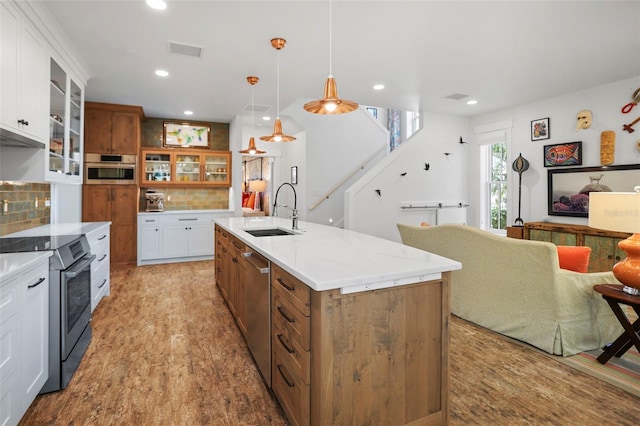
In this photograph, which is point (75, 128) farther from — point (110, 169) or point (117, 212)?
point (117, 212)

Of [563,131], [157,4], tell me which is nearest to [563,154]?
[563,131]

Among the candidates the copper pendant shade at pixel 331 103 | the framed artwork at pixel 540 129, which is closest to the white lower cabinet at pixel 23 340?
the copper pendant shade at pixel 331 103

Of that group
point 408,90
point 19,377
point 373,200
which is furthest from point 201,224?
point 19,377

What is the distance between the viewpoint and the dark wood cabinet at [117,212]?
570 cm

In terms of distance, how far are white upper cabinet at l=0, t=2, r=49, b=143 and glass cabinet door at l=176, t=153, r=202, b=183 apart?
11.6 ft

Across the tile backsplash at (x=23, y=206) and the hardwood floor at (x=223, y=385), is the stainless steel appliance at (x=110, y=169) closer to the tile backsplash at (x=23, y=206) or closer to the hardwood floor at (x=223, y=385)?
the tile backsplash at (x=23, y=206)

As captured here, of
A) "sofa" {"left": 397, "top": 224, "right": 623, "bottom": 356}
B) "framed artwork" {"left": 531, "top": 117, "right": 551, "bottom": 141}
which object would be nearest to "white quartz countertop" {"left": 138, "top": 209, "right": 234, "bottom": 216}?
"sofa" {"left": 397, "top": 224, "right": 623, "bottom": 356}

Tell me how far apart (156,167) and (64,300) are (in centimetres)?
458

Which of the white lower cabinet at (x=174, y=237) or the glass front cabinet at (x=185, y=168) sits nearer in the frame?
the white lower cabinet at (x=174, y=237)

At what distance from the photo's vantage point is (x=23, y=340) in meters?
1.88

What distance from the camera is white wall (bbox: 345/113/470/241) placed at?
20.9 feet

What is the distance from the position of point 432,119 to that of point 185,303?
18.1 feet

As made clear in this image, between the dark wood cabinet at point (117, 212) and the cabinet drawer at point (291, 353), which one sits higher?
the dark wood cabinet at point (117, 212)

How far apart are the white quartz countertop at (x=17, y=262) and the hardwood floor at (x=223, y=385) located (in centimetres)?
88
